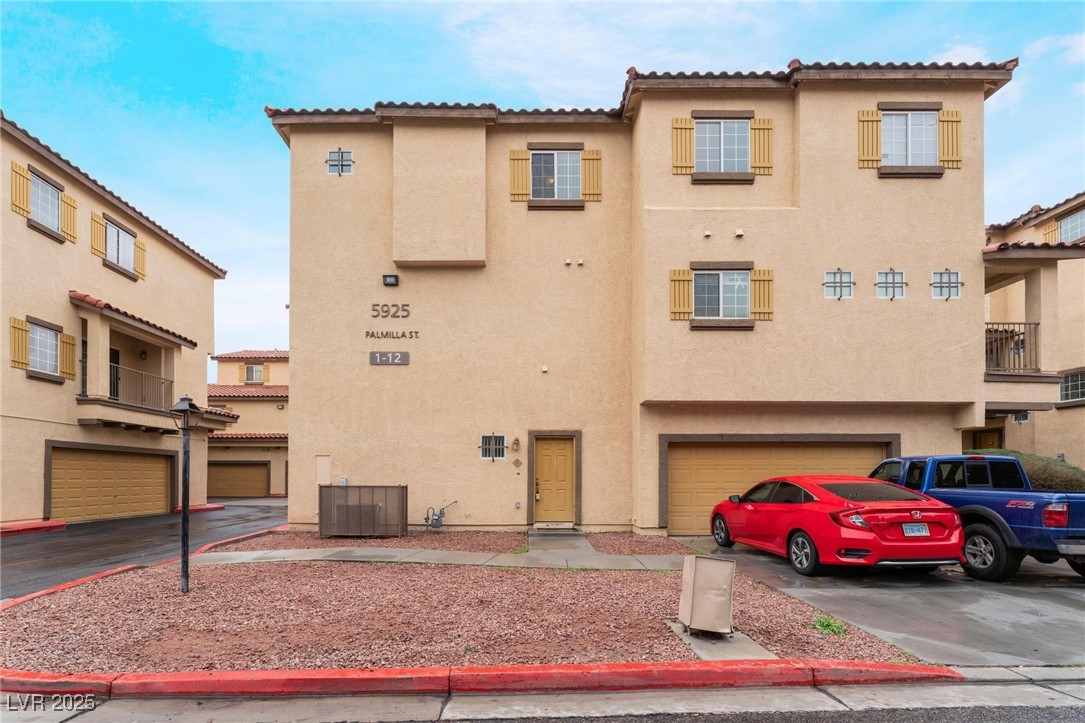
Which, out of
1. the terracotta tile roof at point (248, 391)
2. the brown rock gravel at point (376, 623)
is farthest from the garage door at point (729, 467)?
the terracotta tile roof at point (248, 391)

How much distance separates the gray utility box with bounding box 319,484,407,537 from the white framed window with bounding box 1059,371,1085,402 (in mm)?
19589

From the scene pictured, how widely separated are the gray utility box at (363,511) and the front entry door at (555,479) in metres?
2.92

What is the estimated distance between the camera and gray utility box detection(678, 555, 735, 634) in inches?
254

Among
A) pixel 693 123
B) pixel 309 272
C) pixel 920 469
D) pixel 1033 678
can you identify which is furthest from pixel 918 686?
pixel 309 272

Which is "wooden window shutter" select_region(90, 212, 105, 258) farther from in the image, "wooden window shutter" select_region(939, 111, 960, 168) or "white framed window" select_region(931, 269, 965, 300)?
"wooden window shutter" select_region(939, 111, 960, 168)

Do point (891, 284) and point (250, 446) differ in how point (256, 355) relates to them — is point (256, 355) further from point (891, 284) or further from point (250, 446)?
point (891, 284)

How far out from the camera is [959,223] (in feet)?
44.6

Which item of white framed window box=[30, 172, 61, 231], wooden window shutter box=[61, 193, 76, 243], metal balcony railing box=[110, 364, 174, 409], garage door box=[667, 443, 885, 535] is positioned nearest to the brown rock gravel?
garage door box=[667, 443, 885, 535]

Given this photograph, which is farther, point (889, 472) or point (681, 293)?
point (681, 293)

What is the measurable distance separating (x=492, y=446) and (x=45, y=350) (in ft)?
41.8

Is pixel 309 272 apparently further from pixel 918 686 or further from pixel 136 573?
pixel 918 686

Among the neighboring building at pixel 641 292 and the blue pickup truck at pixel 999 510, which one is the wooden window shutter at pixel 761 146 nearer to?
the neighboring building at pixel 641 292

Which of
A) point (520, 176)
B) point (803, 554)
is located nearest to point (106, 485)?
point (520, 176)

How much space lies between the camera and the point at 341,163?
15117mm
